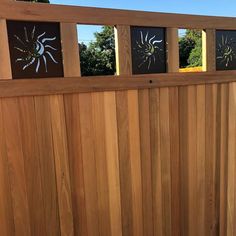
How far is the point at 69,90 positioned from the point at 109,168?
0.44 meters

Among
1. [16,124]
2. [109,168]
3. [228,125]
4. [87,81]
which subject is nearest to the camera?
[16,124]

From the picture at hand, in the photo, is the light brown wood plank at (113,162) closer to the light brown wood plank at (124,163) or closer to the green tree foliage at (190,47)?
the light brown wood plank at (124,163)

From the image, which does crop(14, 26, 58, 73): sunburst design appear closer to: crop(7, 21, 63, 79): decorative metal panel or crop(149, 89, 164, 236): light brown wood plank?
crop(7, 21, 63, 79): decorative metal panel

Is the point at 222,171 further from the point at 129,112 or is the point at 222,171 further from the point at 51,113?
the point at 51,113

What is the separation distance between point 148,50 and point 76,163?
68 centimetres

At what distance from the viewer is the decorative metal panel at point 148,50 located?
131 centimetres

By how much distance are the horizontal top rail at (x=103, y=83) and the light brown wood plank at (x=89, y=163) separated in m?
0.06

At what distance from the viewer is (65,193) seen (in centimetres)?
123

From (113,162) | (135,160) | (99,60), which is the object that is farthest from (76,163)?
(99,60)

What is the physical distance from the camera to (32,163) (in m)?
1.15

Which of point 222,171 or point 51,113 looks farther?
point 222,171

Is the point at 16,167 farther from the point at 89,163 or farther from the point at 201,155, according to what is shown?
the point at 201,155

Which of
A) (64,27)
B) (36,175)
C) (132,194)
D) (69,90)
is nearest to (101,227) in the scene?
(132,194)

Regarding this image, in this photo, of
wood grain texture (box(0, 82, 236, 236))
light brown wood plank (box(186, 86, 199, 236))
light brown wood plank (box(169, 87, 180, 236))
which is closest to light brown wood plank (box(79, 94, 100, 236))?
wood grain texture (box(0, 82, 236, 236))
